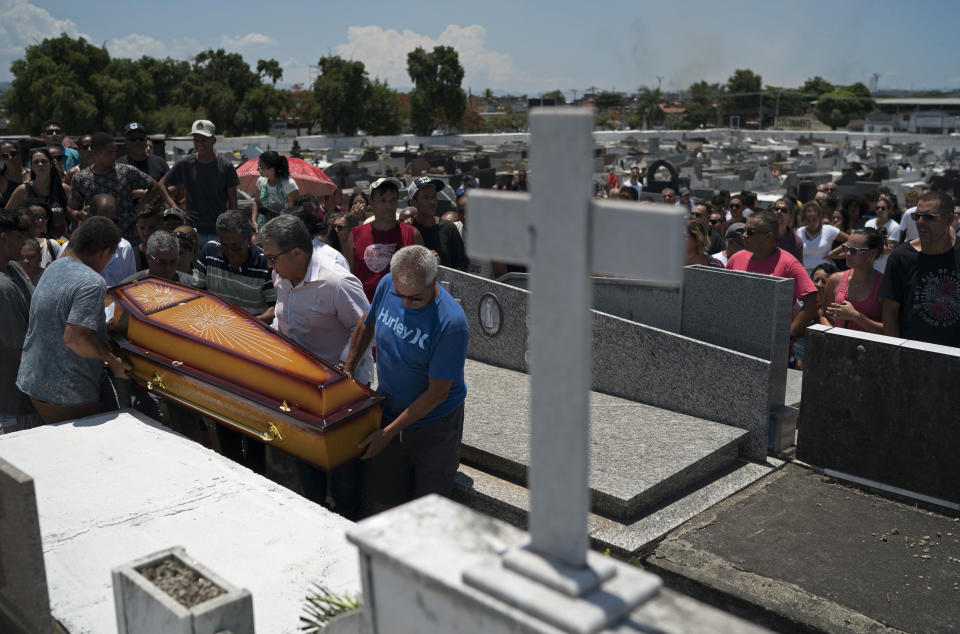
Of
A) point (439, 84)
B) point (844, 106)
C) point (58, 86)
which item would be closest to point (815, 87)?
point (844, 106)

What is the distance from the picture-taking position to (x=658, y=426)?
553 cm

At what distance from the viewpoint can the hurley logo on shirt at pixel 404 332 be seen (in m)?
4.10

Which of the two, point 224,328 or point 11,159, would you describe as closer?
point 224,328

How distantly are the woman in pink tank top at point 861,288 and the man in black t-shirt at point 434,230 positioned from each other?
9.84ft

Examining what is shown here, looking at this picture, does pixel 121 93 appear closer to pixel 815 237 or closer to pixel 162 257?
pixel 815 237

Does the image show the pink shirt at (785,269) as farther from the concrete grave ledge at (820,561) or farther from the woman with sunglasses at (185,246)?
the woman with sunglasses at (185,246)

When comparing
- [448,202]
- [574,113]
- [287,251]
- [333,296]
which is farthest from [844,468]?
[448,202]

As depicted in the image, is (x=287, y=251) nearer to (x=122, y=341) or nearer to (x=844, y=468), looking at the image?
(x=122, y=341)

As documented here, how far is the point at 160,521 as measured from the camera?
3719mm

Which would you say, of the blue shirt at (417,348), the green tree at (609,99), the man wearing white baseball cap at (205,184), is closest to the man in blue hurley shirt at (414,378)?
the blue shirt at (417,348)

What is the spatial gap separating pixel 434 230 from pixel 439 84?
276 ft

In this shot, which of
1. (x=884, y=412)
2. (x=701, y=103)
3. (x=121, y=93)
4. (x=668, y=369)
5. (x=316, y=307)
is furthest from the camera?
(x=701, y=103)

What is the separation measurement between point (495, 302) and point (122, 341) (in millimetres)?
3015

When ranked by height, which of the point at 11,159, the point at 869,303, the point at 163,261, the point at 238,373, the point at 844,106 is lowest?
the point at 238,373
